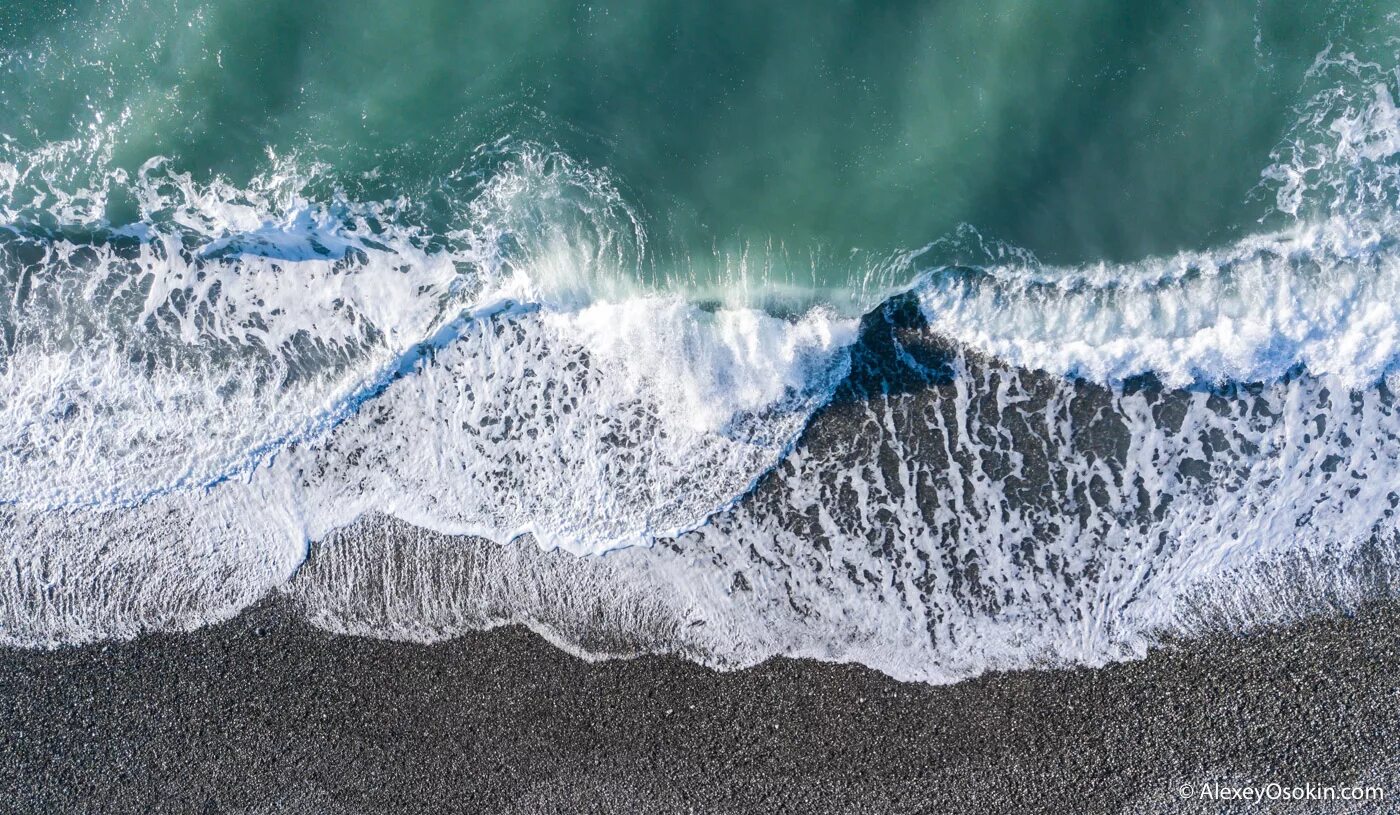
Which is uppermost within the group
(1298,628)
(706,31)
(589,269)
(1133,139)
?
(706,31)

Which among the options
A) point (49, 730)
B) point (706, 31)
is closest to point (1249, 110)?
point (706, 31)

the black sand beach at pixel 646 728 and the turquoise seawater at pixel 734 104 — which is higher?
the turquoise seawater at pixel 734 104

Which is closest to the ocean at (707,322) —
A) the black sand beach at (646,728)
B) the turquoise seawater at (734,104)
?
the turquoise seawater at (734,104)

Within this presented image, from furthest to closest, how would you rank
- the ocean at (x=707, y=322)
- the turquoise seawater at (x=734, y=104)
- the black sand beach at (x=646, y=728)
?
the turquoise seawater at (x=734, y=104) < the ocean at (x=707, y=322) < the black sand beach at (x=646, y=728)

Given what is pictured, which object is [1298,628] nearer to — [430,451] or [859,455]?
[859,455]

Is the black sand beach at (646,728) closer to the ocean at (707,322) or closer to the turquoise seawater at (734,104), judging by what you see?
the ocean at (707,322)

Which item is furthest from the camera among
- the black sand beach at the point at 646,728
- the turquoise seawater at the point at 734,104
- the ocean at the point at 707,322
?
the turquoise seawater at the point at 734,104

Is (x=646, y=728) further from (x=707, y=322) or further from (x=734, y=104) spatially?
(x=734, y=104)
